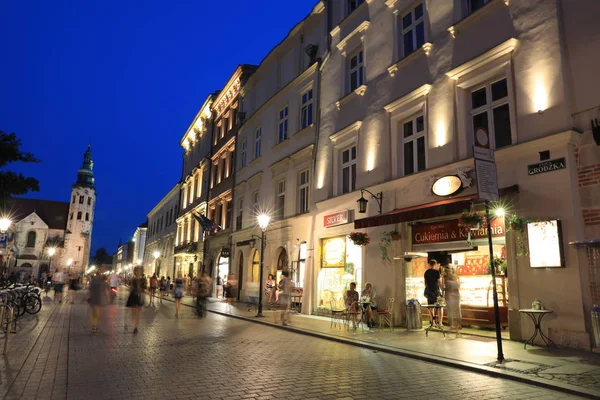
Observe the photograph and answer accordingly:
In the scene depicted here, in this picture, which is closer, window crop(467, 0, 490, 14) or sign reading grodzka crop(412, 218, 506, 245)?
sign reading grodzka crop(412, 218, 506, 245)

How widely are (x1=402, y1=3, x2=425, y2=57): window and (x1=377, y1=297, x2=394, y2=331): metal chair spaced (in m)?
8.38

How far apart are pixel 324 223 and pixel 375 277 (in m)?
3.91

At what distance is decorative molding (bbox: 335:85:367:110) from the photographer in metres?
16.8

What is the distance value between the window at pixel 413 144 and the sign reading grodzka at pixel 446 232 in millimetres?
1888

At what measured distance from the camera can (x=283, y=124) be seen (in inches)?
937

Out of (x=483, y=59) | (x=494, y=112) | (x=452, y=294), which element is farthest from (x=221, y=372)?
(x=483, y=59)

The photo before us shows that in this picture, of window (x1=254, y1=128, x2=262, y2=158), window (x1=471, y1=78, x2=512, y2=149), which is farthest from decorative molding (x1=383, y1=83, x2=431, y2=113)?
window (x1=254, y1=128, x2=262, y2=158)

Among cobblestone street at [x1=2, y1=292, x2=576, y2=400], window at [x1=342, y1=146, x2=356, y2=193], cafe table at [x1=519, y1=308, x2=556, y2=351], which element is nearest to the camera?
cobblestone street at [x1=2, y1=292, x2=576, y2=400]

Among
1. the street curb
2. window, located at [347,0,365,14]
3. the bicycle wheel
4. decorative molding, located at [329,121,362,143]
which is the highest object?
window, located at [347,0,365,14]

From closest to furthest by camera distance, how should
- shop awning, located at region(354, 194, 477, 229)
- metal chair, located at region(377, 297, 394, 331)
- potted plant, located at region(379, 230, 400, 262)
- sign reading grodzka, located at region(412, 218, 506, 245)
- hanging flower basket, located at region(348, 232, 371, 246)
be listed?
shop awning, located at region(354, 194, 477, 229), sign reading grodzka, located at region(412, 218, 506, 245), metal chair, located at region(377, 297, 394, 331), potted plant, located at region(379, 230, 400, 262), hanging flower basket, located at region(348, 232, 371, 246)

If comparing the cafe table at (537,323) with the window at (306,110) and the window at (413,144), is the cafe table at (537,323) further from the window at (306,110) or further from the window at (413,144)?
the window at (306,110)

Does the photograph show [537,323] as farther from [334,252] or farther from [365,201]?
[334,252]

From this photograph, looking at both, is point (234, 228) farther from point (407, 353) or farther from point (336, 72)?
point (407, 353)

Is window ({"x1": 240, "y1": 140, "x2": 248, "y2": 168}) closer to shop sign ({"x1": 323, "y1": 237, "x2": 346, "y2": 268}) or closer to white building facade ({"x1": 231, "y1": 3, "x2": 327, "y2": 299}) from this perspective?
white building facade ({"x1": 231, "y1": 3, "x2": 327, "y2": 299})
